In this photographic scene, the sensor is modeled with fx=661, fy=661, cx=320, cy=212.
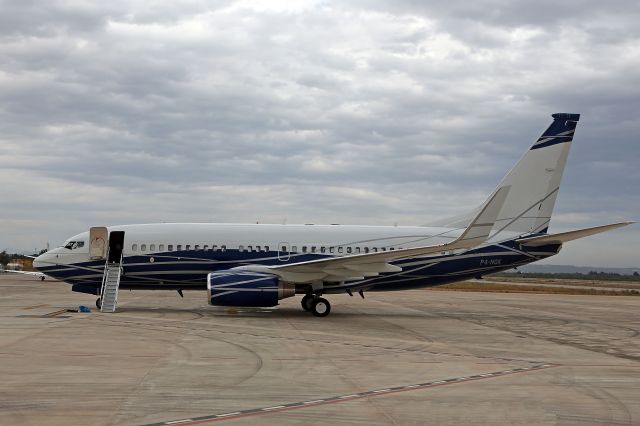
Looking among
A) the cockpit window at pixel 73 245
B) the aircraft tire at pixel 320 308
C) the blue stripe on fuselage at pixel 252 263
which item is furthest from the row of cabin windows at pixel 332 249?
the cockpit window at pixel 73 245

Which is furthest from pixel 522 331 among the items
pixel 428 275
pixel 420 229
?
pixel 420 229

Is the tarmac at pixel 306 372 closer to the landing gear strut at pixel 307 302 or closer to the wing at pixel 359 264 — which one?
the wing at pixel 359 264

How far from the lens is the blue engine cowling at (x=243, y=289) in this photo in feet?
77.7

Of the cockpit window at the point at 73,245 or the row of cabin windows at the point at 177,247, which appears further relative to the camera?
the cockpit window at the point at 73,245

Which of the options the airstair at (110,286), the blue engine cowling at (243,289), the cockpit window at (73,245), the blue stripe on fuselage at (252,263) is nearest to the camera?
the blue engine cowling at (243,289)

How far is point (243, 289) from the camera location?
2384 centimetres

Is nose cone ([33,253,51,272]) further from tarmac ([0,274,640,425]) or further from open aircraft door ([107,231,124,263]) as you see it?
tarmac ([0,274,640,425])

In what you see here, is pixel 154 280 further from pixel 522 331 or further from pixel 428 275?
pixel 522 331

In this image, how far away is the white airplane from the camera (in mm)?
25500

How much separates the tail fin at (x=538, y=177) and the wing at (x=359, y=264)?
3.57 metres

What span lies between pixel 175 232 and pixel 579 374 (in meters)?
17.6

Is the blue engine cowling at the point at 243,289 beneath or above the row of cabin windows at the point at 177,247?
beneath

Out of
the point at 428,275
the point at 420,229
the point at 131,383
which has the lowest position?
the point at 131,383

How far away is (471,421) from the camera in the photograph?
8859mm
